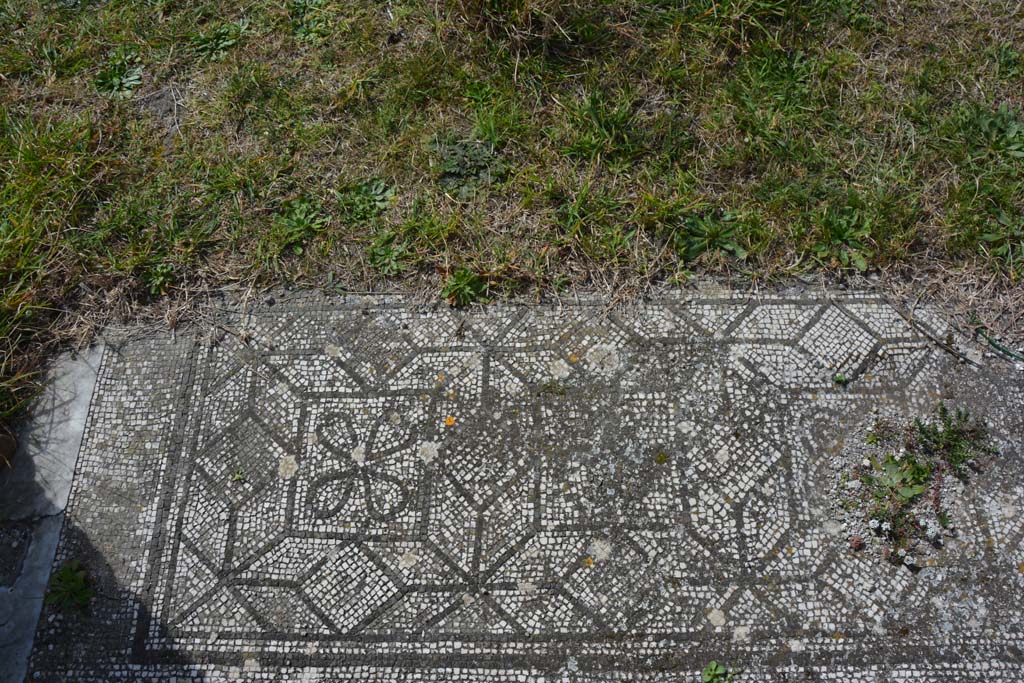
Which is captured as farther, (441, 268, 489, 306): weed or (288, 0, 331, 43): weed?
(288, 0, 331, 43): weed

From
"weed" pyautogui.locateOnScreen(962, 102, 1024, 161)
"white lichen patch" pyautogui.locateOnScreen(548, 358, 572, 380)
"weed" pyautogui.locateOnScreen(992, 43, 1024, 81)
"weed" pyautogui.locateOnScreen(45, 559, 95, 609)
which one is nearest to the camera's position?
"weed" pyautogui.locateOnScreen(45, 559, 95, 609)

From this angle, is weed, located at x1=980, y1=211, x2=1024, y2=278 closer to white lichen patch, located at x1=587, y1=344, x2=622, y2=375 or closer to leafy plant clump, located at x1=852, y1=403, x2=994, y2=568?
leafy plant clump, located at x1=852, y1=403, x2=994, y2=568

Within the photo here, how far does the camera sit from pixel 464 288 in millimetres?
3115

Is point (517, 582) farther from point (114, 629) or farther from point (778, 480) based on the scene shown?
point (114, 629)

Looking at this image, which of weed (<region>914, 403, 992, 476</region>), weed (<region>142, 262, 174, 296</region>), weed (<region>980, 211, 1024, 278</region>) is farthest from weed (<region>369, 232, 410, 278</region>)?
weed (<region>980, 211, 1024, 278</region>)

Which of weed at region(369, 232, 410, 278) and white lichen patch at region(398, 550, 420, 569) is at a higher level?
weed at region(369, 232, 410, 278)

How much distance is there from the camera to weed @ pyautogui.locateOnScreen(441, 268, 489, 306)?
10.2ft

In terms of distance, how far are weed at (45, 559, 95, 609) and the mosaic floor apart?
4cm

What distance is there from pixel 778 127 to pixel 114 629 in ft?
11.3

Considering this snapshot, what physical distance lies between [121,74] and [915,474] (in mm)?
4126

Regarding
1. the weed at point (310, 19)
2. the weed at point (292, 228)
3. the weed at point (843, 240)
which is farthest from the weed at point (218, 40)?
the weed at point (843, 240)

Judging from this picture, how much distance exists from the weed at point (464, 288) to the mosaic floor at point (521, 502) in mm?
86

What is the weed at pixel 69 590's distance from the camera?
2617mm

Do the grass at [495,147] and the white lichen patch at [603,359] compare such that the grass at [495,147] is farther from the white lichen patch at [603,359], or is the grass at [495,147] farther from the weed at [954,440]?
the weed at [954,440]
